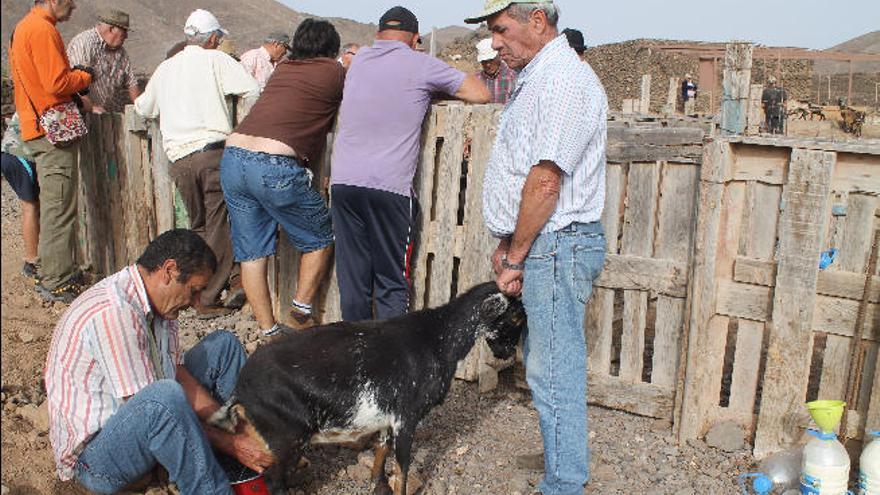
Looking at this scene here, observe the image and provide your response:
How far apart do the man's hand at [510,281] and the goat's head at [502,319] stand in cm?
28

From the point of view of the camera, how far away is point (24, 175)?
696cm

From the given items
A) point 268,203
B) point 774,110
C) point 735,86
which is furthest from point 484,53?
point 774,110

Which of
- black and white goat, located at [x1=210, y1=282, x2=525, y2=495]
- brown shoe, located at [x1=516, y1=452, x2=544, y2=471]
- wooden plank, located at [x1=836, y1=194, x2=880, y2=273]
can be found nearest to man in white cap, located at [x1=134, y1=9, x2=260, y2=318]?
black and white goat, located at [x1=210, y1=282, x2=525, y2=495]

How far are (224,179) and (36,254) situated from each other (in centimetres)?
333

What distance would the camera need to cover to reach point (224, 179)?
17.1 feet

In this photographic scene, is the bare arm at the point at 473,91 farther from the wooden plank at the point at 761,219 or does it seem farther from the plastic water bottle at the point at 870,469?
the plastic water bottle at the point at 870,469

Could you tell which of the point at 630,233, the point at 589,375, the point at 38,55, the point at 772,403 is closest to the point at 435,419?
the point at 589,375

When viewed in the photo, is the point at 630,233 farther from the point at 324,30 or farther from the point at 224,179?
the point at 224,179

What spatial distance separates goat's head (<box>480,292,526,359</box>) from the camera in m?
3.82

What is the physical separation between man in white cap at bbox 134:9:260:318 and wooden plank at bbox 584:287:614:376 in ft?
9.54

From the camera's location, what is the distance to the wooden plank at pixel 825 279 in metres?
3.89

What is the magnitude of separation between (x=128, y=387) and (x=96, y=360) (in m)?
0.18

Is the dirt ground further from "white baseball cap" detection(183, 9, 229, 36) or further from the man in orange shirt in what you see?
"white baseball cap" detection(183, 9, 229, 36)

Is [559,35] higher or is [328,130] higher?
[559,35]
